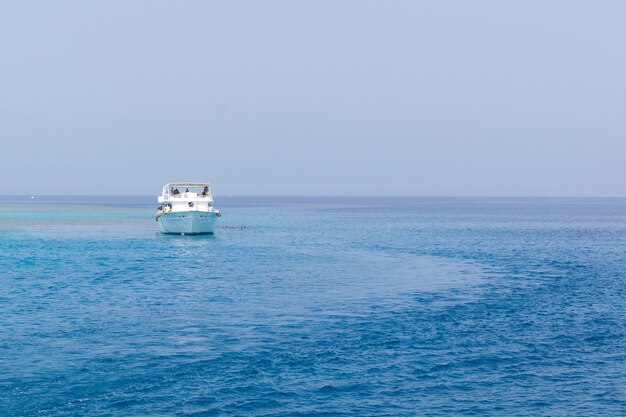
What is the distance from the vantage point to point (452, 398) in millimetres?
19422

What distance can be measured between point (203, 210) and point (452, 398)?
2507 inches

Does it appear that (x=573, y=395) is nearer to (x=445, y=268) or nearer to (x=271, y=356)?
(x=271, y=356)

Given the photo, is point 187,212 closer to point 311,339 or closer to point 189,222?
point 189,222

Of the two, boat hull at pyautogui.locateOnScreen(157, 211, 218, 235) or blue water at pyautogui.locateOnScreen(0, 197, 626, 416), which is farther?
boat hull at pyautogui.locateOnScreen(157, 211, 218, 235)

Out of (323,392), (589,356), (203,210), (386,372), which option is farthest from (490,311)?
(203,210)

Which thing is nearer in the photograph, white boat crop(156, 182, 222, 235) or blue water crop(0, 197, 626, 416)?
blue water crop(0, 197, 626, 416)

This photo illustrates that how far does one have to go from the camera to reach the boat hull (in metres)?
79.9

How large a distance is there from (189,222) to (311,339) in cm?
5677

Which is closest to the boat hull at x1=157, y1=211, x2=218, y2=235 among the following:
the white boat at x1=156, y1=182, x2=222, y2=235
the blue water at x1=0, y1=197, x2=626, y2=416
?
the white boat at x1=156, y1=182, x2=222, y2=235

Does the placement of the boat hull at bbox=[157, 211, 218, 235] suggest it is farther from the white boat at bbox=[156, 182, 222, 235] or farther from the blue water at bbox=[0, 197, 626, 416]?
the blue water at bbox=[0, 197, 626, 416]

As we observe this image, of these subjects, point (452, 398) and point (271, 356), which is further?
point (271, 356)

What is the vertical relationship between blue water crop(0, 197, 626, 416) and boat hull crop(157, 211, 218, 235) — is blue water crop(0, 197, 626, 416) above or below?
below

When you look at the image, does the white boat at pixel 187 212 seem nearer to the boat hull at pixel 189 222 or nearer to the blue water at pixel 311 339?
the boat hull at pixel 189 222

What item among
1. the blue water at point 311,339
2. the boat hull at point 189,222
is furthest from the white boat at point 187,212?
the blue water at point 311,339
